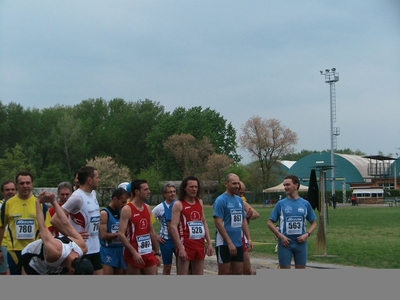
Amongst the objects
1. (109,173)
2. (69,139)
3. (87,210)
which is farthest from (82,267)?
(69,139)

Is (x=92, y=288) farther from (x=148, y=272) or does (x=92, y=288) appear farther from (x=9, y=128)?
(x=9, y=128)

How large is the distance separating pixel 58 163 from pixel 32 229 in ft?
313

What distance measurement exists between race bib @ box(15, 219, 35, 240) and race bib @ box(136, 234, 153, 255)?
1.50 metres

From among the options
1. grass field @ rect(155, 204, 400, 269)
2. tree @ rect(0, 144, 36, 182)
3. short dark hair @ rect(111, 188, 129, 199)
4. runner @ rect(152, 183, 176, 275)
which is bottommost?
grass field @ rect(155, 204, 400, 269)

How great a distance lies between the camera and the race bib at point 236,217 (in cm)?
1044

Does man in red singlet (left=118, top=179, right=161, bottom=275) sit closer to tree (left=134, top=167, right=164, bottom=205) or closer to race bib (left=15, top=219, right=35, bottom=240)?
race bib (left=15, top=219, right=35, bottom=240)

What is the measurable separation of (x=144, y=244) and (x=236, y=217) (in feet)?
5.33

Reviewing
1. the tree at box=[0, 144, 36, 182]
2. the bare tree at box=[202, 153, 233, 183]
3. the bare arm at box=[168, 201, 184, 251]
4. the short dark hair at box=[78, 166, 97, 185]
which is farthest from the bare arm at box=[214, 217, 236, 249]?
the bare tree at box=[202, 153, 233, 183]

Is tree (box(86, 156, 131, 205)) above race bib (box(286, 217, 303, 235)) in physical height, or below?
above

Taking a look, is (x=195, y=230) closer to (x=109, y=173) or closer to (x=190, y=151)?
(x=109, y=173)

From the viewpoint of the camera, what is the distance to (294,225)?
10.8 m

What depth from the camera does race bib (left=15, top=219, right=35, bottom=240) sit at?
377 inches

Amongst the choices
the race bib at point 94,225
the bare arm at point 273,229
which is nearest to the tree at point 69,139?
the bare arm at point 273,229

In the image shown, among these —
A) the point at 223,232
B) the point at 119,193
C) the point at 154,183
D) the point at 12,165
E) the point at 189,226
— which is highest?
the point at 12,165
